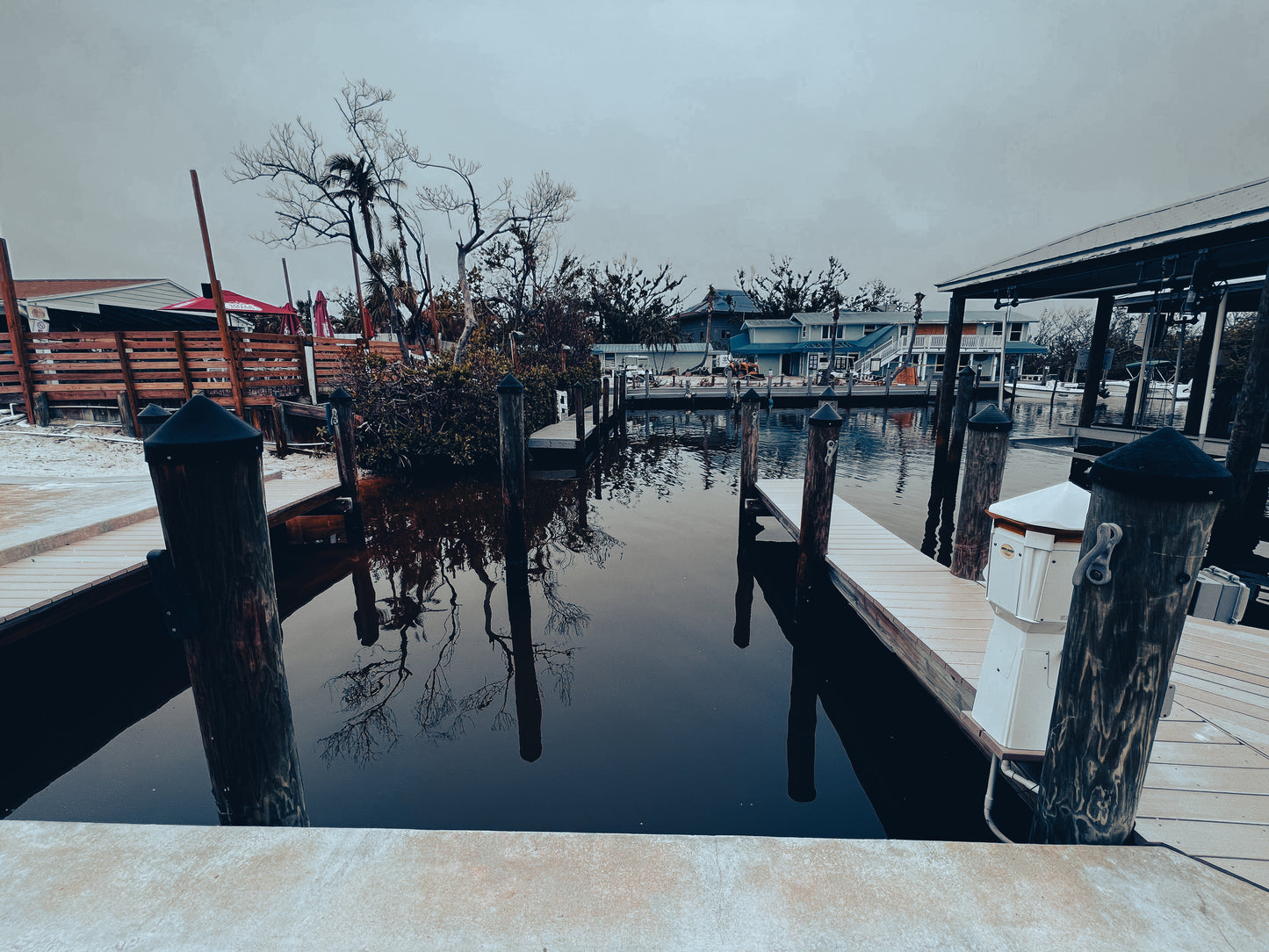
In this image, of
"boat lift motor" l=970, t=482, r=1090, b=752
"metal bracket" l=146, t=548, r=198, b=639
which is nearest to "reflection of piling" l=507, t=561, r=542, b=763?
"metal bracket" l=146, t=548, r=198, b=639

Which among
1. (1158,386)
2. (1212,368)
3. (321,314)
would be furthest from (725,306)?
(1212,368)

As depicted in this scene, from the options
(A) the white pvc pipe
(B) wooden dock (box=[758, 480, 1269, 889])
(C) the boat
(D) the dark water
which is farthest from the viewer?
(C) the boat

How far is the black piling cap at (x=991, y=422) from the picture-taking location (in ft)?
15.9

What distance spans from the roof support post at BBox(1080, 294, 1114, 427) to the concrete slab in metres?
11.5

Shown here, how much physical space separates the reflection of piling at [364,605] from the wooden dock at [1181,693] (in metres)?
4.87

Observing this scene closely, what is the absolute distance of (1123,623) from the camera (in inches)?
67.1

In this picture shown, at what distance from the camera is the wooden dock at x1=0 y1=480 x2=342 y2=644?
4.27 m

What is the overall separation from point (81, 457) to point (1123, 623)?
14626 millimetres

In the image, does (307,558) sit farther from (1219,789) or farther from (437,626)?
(1219,789)

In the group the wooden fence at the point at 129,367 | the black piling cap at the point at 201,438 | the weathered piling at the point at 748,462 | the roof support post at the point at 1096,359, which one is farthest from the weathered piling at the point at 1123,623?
the wooden fence at the point at 129,367

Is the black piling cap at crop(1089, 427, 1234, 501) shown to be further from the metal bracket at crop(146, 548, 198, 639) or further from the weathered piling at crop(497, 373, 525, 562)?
the weathered piling at crop(497, 373, 525, 562)

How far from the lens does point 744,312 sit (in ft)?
178

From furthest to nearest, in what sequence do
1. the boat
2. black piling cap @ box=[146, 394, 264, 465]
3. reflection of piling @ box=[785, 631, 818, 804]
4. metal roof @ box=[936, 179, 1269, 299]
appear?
the boat → metal roof @ box=[936, 179, 1269, 299] → reflection of piling @ box=[785, 631, 818, 804] → black piling cap @ box=[146, 394, 264, 465]

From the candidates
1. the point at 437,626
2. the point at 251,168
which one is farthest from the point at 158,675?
the point at 251,168
